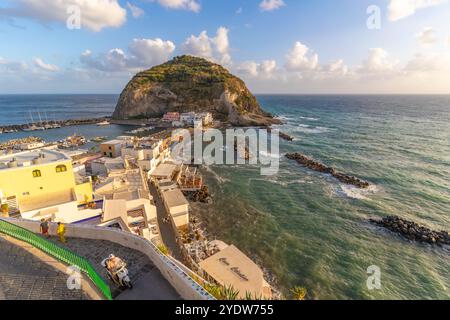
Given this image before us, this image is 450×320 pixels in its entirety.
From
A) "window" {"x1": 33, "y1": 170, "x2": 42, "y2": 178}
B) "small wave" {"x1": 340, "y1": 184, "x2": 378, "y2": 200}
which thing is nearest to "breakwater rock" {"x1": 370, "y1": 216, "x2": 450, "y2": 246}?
"small wave" {"x1": 340, "y1": 184, "x2": 378, "y2": 200}

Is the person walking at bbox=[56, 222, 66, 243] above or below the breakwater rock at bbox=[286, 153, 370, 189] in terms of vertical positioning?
above

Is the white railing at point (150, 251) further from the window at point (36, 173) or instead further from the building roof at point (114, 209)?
the window at point (36, 173)

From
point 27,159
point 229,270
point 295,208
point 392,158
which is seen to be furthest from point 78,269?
point 392,158

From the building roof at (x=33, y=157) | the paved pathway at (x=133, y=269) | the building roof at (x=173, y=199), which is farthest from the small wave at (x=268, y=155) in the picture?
the paved pathway at (x=133, y=269)

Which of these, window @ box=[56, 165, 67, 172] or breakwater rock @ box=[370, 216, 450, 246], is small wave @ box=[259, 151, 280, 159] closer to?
breakwater rock @ box=[370, 216, 450, 246]

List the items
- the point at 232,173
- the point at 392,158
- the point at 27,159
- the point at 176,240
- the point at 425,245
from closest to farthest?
the point at 27,159 < the point at 176,240 < the point at 425,245 < the point at 232,173 < the point at 392,158

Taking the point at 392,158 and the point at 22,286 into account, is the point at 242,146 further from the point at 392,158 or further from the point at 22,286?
the point at 22,286
